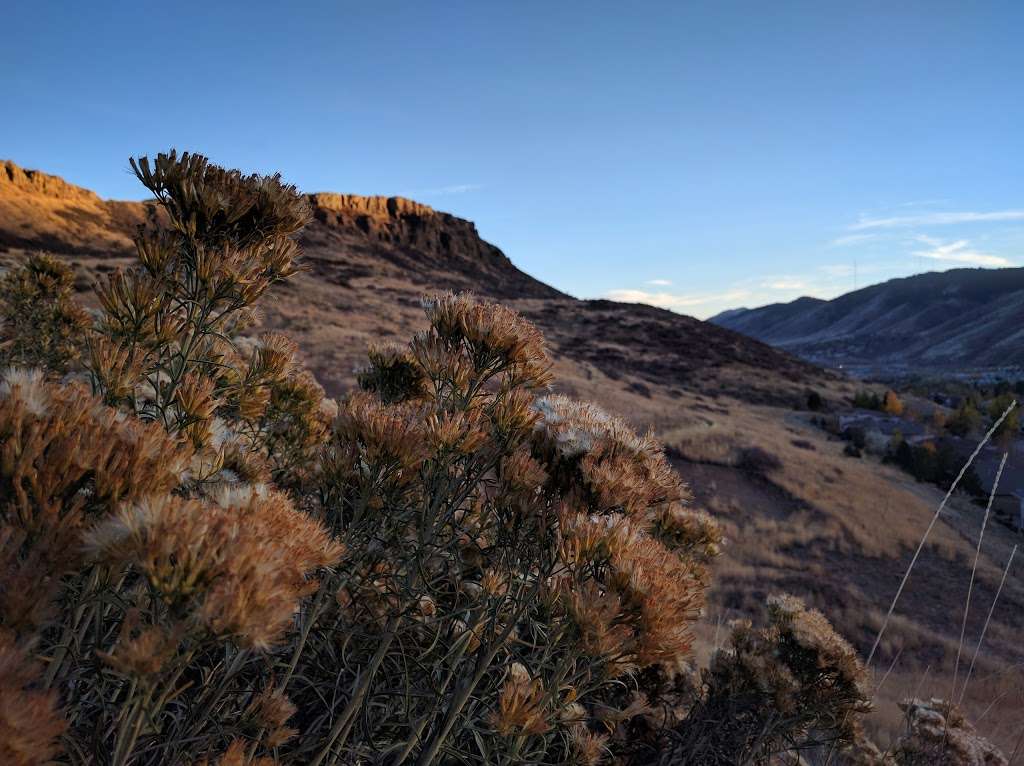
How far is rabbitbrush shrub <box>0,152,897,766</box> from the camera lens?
102 centimetres

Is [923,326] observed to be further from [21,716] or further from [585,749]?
[21,716]

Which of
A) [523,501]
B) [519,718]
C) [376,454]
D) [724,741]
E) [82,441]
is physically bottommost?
[724,741]

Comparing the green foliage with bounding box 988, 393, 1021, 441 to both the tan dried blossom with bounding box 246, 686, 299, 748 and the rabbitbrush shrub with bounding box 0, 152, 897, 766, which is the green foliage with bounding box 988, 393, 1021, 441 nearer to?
the rabbitbrush shrub with bounding box 0, 152, 897, 766

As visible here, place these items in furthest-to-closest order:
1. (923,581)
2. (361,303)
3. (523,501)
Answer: (361,303)
(923,581)
(523,501)

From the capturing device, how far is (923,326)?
12681cm

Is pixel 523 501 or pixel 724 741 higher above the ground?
pixel 523 501

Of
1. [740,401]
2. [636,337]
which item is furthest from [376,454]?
[636,337]

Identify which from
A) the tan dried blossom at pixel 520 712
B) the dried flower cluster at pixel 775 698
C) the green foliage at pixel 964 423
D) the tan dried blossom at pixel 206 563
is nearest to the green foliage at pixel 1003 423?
the green foliage at pixel 964 423

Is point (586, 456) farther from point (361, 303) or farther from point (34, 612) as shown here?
point (361, 303)

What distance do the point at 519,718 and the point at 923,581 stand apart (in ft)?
58.5

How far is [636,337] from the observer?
6050 cm

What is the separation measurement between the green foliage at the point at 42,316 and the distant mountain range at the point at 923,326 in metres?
109

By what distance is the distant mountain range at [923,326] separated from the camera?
9744cm

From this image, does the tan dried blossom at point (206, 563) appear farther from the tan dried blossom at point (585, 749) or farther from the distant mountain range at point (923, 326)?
the distant mountain range at point (923, 326)
